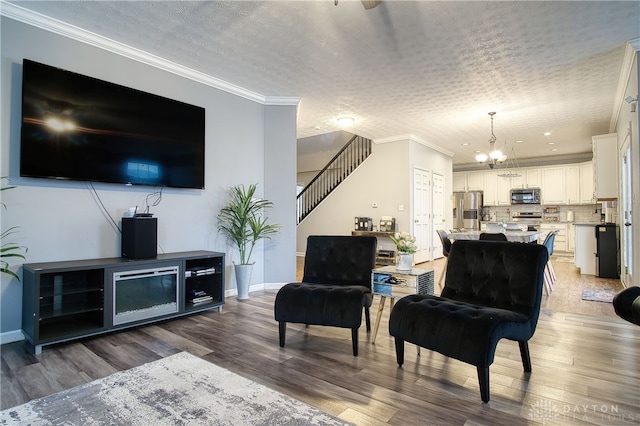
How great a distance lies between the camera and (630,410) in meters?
1.84

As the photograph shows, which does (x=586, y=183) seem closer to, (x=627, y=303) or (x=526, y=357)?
(x=526, y=357)

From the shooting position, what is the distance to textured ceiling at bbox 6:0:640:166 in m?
2.94

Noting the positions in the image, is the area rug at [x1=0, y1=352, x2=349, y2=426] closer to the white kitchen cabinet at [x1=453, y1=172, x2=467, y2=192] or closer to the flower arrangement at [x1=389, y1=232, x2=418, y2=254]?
the flower arrangement at [x1=389, y1=232, x2=418, y2=254]

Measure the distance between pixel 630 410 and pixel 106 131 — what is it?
179 inches

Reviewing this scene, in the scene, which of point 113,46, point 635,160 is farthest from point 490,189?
point 113,46

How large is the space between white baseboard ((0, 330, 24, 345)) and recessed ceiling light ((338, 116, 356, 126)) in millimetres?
5171

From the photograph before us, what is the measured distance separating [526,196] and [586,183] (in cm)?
140

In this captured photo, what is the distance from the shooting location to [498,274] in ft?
8.10

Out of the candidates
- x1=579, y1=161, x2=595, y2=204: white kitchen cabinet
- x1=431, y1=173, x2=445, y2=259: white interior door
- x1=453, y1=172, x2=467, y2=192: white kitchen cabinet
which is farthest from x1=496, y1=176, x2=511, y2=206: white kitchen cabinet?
x1=431, y1=173, x2=445, y2=259: white interior door

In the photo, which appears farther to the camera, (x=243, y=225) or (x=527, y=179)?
(x=527, y=179)

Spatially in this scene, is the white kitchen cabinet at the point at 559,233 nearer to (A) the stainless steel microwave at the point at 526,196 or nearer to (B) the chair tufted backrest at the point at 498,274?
(A) the stainless steel microwave at the point at 526,196

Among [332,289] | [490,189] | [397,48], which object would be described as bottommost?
[332,289]

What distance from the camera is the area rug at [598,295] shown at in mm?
4324

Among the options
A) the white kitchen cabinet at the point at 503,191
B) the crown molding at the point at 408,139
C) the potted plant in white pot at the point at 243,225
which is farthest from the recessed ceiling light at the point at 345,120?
the white kitchen cabinet at the point at 503,191
